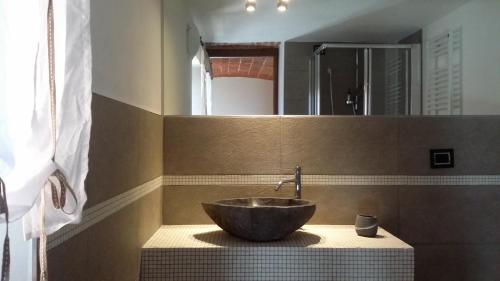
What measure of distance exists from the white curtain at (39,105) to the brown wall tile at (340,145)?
1.37m

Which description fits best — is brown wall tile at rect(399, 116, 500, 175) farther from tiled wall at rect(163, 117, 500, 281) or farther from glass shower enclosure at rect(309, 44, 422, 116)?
glass shower enclosure at rect(309, 44, 422, 116)

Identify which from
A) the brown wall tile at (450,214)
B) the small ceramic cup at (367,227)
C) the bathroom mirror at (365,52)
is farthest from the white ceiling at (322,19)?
the small ceramic cup at (367,227)

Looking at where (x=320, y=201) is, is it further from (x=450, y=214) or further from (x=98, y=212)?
(x=98, y=212)

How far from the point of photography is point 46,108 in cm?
65

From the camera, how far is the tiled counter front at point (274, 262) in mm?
1557

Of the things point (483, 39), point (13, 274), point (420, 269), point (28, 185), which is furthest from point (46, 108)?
point (483, 39)

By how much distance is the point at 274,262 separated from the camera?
1562mm

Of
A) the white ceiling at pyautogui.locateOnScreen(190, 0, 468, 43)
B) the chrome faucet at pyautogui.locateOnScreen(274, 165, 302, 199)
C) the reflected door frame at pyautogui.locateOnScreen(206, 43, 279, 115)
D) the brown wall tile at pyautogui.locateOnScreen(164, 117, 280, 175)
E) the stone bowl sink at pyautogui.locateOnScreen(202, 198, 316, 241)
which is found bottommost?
the stone bowl sink at pyautogui.locateOnScreen(202, 198, 316, 241)

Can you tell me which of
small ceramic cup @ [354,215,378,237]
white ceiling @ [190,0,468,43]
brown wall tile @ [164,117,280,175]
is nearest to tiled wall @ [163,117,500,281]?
brown wall tile @ [164,117,280,175]

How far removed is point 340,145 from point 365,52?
20.2 inches

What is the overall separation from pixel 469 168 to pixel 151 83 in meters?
1.56

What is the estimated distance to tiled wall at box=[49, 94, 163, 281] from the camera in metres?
0.96

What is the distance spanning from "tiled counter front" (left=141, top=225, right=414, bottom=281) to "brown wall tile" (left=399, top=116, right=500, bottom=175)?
59 centimetres

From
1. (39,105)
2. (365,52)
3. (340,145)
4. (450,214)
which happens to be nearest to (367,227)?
(340,145)
